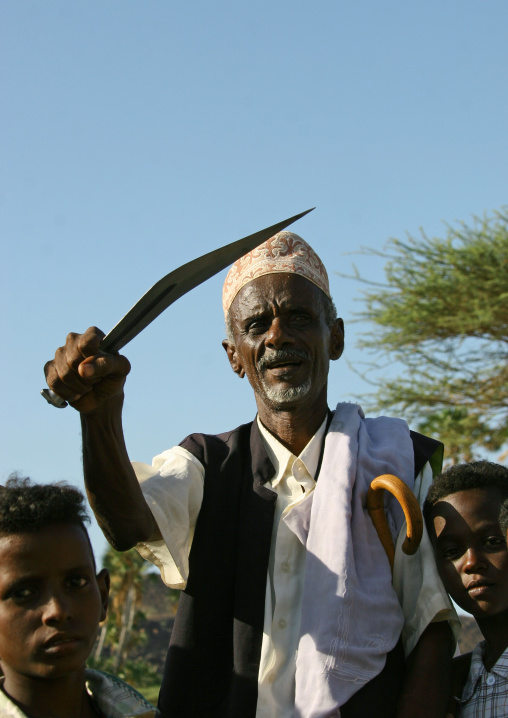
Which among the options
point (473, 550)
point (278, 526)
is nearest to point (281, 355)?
point (278, 526)

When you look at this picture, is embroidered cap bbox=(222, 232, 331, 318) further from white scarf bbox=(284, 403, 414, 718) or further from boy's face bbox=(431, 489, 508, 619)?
boy's face bbox=(431, 489, 508, 619)

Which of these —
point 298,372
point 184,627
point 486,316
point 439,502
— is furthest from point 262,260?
point 486,316

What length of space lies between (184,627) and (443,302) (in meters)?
16.6

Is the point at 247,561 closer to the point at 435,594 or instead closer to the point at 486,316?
the point at 435,594

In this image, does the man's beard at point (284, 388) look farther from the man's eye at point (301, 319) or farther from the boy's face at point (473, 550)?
the boy's face at point (473, 550)

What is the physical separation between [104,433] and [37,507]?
1.05 feet

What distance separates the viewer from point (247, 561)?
3121 millimetres

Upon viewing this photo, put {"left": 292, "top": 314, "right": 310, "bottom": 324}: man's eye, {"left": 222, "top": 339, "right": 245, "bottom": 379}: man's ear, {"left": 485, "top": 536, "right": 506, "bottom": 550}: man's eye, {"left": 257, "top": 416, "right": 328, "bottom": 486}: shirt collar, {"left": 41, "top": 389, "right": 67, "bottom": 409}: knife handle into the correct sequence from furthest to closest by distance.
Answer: {"left": 222, "top": 339, "right": 245, "bottom": 379}: man's ear < {"left": 292, "top": 314, "right": 310, "bottom": 324}: man's eye < {"left": 257, "top": 416, "right": 328, "bottom": 486}: shirt collar < {"left": 485, "top": 536, "right": 506, "bottom": 550}: man's eye < {"left": 41, "top": 389, "right": 67, "bottom": 409}: knife handle

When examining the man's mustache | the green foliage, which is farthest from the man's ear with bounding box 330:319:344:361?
the green foliage

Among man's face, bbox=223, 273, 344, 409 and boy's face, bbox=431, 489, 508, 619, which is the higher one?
man's face, bbox=223, 273, 344, 409

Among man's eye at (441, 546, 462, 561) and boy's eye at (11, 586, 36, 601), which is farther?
man's eye at (441, 546, 462, 561)

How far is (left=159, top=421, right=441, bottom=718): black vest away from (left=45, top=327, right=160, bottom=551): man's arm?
0.31 m

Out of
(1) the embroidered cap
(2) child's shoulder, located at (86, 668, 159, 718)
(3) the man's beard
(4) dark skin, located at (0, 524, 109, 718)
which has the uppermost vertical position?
(1) the embroidered cap

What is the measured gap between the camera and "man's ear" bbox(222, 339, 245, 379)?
12.1 ft
